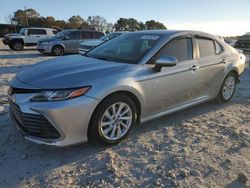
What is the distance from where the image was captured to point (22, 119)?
3520 mm

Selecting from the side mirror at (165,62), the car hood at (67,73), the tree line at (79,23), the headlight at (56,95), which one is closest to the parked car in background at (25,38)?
the car hood at (67,73)

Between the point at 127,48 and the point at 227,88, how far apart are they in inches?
101

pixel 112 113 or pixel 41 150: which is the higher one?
pixel 112 113

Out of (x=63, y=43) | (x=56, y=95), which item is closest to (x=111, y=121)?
(x=56, y=95)

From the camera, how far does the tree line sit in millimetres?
62606

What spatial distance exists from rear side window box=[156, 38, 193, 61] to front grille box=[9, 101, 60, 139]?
6.30ft

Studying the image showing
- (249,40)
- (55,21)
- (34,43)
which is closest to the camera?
(249,40)

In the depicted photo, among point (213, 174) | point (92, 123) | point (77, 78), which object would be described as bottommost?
point (213, 174)

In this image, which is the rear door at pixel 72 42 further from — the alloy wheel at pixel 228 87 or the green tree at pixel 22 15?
the green tree at pixel 22 15

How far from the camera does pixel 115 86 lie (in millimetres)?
3686

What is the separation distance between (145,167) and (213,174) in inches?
30.8

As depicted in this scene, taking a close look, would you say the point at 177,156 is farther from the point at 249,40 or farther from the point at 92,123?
the point at 249,40

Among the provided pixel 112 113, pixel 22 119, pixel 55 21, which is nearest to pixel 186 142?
pixel 112 113

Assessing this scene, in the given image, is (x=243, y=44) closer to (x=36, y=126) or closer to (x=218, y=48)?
(x=218, y=48)
